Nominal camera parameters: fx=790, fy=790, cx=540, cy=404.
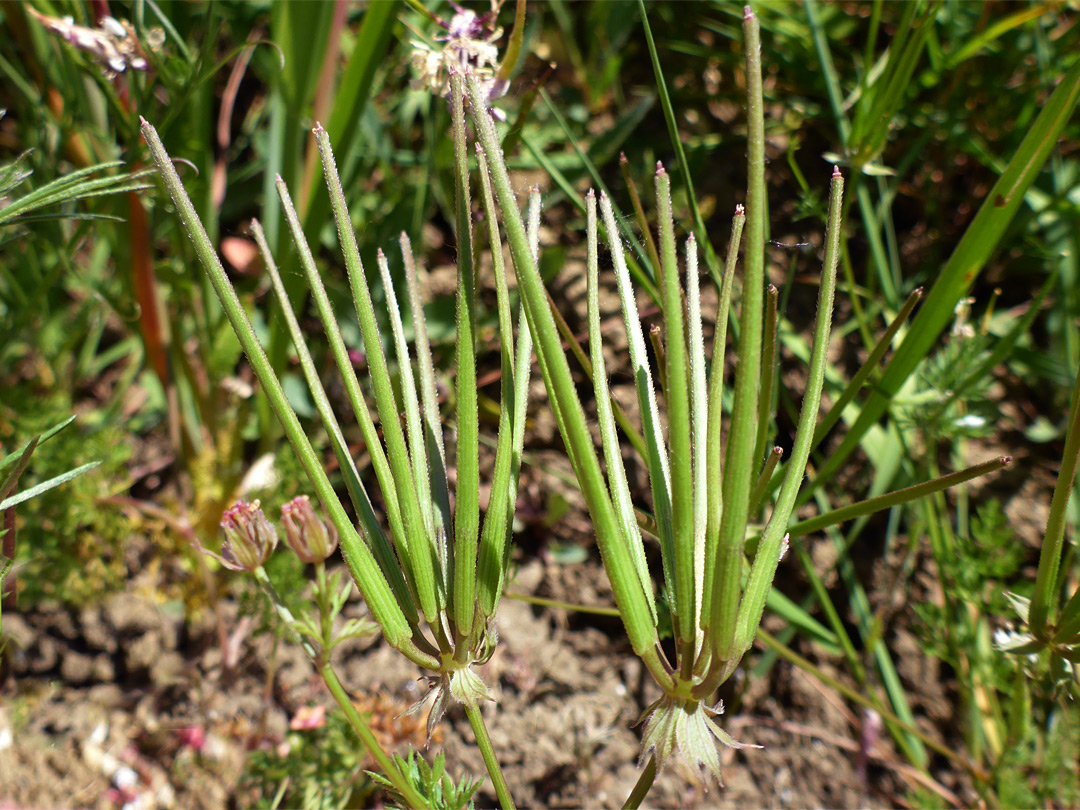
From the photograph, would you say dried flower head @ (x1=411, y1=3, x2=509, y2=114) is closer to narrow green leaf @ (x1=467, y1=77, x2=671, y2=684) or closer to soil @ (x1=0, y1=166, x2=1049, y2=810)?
narrow green leaf @ (x1=467, y1=77, x2=671, y2=684)

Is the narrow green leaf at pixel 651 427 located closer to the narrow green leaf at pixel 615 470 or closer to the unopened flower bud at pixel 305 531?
the narrow green leaf at pixel 615 470

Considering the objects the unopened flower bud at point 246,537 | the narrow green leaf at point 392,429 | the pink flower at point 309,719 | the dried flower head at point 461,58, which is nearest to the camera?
the narrow green leaf at point 392,429

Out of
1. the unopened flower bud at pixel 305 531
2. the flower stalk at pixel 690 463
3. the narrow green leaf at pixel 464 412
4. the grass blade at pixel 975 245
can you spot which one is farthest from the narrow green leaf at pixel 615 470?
the grass blade at pixel 975 245

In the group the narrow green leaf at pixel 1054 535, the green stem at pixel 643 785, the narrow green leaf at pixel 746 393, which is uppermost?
the narrow green leaf at pixel 746 393

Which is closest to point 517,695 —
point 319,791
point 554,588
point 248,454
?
point 554,588

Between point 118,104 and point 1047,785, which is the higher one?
point 118,104

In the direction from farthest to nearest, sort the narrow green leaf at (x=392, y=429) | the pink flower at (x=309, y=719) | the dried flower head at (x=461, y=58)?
the pink flower at (x=309, y=719), the dried flower head at (x=461, y=58), the narrow green leaf at (x=392, y=429)

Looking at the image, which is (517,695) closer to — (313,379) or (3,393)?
(313,379)
